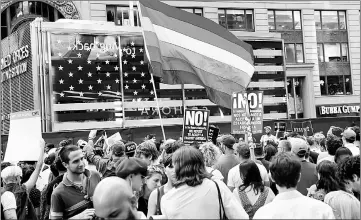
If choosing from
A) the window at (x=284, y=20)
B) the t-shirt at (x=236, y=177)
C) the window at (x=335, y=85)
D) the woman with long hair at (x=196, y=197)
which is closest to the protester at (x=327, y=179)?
the woman with long hair at (x=196, y=197)

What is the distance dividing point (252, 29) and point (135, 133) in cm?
2383

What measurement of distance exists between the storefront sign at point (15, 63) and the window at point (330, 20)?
1131 inches

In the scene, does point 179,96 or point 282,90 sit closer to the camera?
point 179,96

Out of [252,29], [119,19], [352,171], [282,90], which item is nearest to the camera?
[352,171]

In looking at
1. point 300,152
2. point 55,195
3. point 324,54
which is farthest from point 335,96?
point 55,195

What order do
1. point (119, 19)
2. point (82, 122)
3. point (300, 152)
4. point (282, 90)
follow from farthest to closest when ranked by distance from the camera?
point (119, 19) < point (282, 90) < point (82, 122) < point (300, 152)

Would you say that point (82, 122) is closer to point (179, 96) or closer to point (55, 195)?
point (179, 96)

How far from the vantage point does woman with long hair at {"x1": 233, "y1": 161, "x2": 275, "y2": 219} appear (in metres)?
5.51

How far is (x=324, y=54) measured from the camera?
43188mm

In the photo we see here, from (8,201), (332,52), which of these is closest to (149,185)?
(8,201)

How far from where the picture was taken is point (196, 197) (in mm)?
4121

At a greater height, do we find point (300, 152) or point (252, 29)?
point (252, 29)

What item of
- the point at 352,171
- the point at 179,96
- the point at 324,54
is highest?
the point at 324,54

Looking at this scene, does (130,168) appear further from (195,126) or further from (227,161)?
(195,126)
